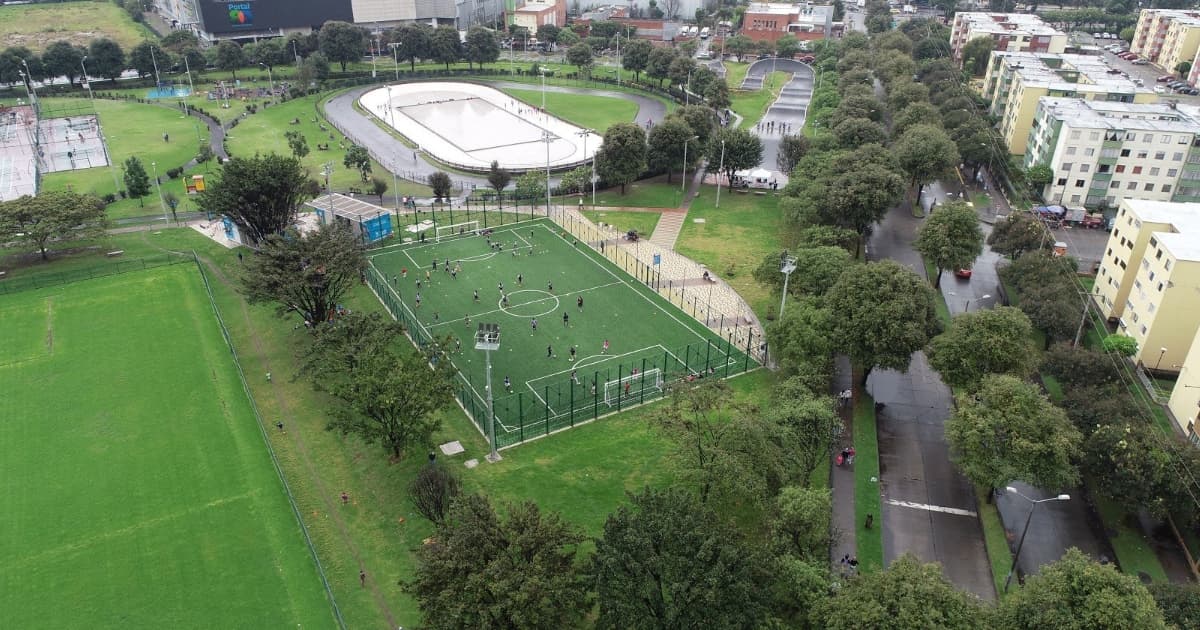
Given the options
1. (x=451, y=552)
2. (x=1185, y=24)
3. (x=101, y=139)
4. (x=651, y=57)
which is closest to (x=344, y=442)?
(x=451, y=552)

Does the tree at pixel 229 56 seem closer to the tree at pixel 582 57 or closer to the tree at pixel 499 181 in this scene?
the tree at pixel 582 57

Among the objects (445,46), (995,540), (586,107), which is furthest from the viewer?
(445,46)

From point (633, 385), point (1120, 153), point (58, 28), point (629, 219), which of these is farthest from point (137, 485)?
point (58, 28)

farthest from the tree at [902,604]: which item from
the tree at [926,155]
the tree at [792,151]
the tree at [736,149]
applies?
the tree at [792,151]

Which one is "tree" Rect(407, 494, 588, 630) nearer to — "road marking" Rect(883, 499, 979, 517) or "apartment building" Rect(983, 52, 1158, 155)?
"road marking" Rect(883, 499, 979, 517)

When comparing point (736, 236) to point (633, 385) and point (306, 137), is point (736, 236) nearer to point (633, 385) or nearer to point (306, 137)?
point (633, 385)

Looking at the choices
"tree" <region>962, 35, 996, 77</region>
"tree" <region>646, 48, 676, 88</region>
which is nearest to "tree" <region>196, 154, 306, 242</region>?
"tree" <region>646, 48, 676, 88</region>

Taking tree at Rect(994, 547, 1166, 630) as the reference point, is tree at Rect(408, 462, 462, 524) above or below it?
below
